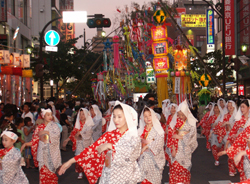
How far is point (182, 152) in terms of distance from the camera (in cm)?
725

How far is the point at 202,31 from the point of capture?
88.4 metres

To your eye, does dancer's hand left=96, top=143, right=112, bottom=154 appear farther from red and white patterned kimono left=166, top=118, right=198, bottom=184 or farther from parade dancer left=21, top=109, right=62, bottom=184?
parade dancer left=21, top=109, right=62, bottom=184

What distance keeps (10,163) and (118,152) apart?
2414mm

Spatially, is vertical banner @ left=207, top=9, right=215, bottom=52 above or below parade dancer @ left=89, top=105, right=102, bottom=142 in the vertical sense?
above

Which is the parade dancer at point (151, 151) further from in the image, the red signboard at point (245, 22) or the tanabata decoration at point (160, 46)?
the red signboard at point (245, 22)

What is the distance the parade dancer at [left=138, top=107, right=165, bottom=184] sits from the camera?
20.7ft

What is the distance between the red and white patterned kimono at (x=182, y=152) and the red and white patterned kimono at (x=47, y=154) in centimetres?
247

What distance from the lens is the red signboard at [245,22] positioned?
33094 mm

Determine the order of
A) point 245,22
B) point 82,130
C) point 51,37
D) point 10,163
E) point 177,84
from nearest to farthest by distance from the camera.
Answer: point 10,163, point 82,130, point 51,37, point 177,84, point 245,22

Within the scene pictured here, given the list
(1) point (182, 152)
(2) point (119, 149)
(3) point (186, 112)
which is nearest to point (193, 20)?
(3) point (186, 112)

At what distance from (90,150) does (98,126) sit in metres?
5.89

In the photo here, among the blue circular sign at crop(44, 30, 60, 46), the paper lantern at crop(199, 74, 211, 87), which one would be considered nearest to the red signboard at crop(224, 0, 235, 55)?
the paper lantern at crop(199, 74, 211, 87)

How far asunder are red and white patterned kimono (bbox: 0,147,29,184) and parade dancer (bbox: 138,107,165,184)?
217 cm

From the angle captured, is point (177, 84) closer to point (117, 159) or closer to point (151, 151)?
point (151, 151)
